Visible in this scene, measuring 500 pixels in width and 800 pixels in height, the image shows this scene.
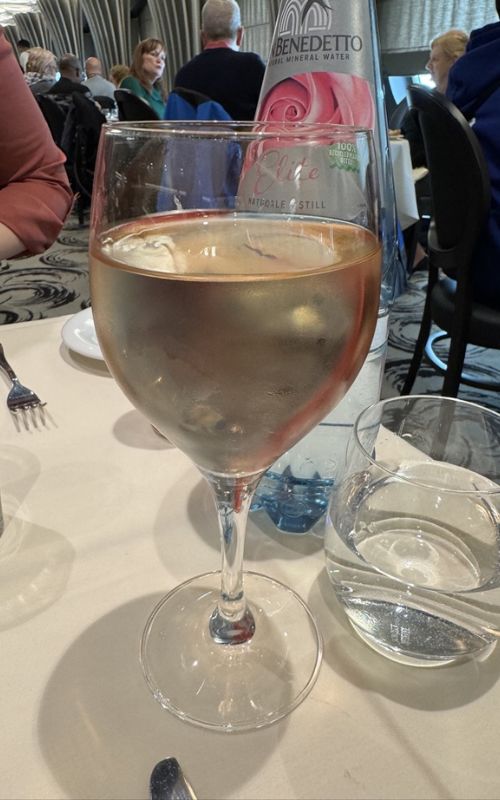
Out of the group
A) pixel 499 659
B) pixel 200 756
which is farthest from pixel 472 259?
pixel 200 756

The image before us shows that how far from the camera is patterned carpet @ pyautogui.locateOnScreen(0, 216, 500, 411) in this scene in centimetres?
184

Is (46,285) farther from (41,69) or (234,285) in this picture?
(41,69)

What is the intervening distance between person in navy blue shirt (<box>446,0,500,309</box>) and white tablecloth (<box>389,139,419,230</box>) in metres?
0.77

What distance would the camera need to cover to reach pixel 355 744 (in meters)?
0.27

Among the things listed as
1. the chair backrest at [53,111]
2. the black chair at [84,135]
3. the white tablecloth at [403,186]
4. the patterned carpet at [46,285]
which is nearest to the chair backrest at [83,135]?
the black chair at [84,135]

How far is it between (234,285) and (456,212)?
1127mm

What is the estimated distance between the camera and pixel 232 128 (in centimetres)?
26

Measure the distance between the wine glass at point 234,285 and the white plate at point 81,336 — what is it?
0.32 m

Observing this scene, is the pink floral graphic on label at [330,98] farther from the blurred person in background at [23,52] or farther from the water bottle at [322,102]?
the blurred person in background at [23,52]

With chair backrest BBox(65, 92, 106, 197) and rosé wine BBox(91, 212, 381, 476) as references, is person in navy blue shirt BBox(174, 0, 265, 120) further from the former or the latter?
rosé wine BBox(91, 212, 381, 476)

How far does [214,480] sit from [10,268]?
9.95 ft

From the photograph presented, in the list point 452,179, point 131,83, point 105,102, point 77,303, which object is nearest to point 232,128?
point 452,179

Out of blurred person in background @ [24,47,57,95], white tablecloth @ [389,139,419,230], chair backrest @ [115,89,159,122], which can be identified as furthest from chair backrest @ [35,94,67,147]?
white tablecloth @ [389,139,419,230]

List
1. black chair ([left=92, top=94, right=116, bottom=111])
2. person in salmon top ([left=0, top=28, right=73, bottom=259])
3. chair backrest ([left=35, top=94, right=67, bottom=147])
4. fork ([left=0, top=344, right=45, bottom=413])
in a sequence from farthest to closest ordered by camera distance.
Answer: black chair ([left=92, top=94, right=116, bottom=111]), chair backrest ([left=35, top=94, right=67, bottom=147]), person in salmon top ([left=0, top=28, right=73, bottom=259]), fork ([left=0, top=344, right=45, bottom=413])
